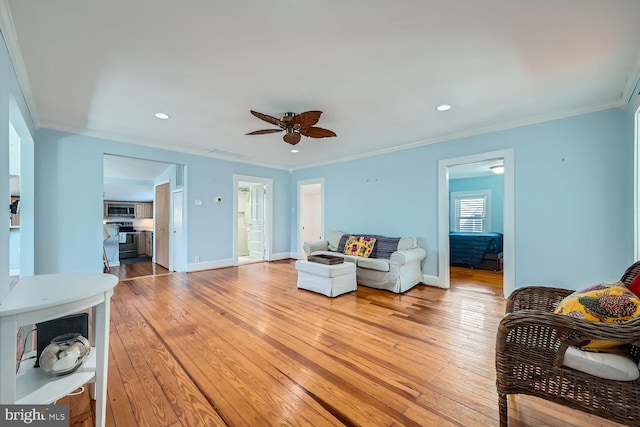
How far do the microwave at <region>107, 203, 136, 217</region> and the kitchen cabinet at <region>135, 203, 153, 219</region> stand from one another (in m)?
0.12

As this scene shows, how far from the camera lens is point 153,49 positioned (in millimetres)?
2074

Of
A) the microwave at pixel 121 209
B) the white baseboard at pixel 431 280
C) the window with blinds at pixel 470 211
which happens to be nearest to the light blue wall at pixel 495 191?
the window with blinds at pixel 470 211

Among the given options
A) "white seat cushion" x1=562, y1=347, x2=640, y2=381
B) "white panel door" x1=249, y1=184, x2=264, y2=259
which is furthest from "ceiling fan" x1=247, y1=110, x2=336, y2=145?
"white panel door" x1=249, y1=184, x2=264, y2=259

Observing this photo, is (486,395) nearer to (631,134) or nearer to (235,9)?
(235,9)

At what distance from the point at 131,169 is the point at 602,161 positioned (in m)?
8.27

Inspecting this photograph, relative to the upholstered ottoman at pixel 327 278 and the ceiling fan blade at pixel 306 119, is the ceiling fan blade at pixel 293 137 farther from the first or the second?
the upholstered ottoman at pixel 327 278

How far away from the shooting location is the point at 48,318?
115 centimetres

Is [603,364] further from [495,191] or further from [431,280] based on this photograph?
[495,191]

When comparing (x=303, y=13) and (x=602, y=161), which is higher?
(x=303, y=13)

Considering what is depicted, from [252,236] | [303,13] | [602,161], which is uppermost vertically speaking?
[303,13]

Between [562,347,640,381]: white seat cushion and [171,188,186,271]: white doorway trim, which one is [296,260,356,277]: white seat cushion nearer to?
[562,347,640,381]: white seat cushion

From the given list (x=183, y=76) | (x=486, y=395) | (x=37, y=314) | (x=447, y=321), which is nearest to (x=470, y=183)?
(x=447, y=321)

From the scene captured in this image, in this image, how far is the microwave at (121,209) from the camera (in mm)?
8312

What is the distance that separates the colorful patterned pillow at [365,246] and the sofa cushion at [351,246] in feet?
0.21
